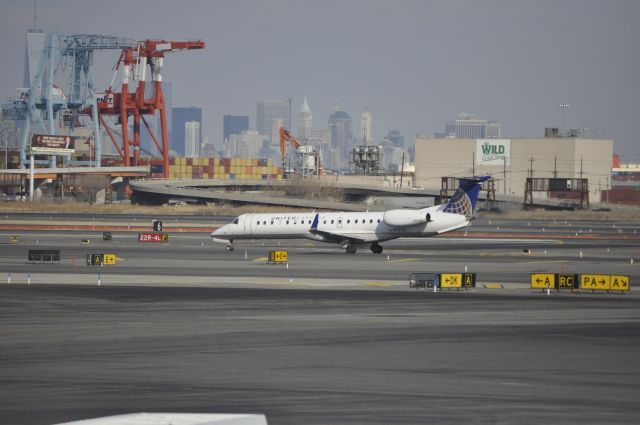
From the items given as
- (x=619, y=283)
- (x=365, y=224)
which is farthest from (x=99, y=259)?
(x=619, y=283)

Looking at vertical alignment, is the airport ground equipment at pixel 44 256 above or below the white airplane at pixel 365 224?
below

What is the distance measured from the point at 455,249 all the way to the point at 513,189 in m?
123

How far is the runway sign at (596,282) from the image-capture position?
144 ft

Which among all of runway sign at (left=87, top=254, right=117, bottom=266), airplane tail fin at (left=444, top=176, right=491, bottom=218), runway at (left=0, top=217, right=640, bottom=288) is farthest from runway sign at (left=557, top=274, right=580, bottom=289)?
runway sign at (left=87, top=254, right=117, bottom=266)

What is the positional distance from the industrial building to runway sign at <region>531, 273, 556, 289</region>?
5622 inches

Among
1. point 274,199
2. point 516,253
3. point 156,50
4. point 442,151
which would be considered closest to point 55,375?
point 516,253

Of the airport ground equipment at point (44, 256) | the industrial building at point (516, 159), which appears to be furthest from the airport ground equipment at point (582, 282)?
the industrial building at point (516, 159)

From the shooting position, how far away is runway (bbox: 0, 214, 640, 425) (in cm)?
2089

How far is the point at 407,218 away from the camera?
2509 inches

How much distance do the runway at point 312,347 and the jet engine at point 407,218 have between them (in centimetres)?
860

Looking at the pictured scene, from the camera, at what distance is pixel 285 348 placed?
28078 millimetres

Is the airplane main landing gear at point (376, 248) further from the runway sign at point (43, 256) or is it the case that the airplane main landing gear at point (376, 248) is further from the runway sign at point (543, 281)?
the runway sign at point (543, 281)

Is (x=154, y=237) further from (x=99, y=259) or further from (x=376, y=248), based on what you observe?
(x=99, y=259)

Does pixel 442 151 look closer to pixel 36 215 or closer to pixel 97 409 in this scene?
pixel 36 215
